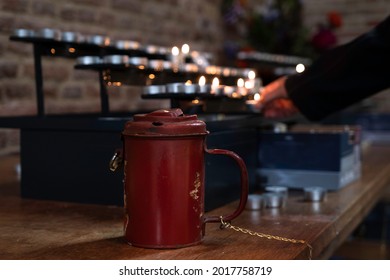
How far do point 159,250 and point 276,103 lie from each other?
889 mm

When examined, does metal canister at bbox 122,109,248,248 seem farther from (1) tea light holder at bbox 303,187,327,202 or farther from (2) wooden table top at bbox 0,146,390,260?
(1) tea light holder at bbox 303,187,327,202

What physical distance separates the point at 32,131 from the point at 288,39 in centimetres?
323

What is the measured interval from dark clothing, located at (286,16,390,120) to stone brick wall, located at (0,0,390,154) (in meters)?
1.09

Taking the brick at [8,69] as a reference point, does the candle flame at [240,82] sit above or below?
below

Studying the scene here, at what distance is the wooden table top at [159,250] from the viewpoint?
1086 millimetres

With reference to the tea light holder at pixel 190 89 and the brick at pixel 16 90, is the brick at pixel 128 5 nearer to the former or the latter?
the brick at pixel 16 90

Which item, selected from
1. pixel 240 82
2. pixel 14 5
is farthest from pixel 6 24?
pixel 240 82

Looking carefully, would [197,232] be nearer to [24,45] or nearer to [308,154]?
[308,154]

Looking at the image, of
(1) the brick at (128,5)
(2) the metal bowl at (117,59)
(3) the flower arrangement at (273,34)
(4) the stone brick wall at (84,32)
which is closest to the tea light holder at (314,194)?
(2) the metal bowl at (117,59)

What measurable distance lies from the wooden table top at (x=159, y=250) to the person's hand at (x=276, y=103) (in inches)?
10.4

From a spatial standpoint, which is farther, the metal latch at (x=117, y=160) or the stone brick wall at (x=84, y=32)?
the stone brick wall at (x=84, y=32)

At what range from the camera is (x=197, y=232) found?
1.14 m
